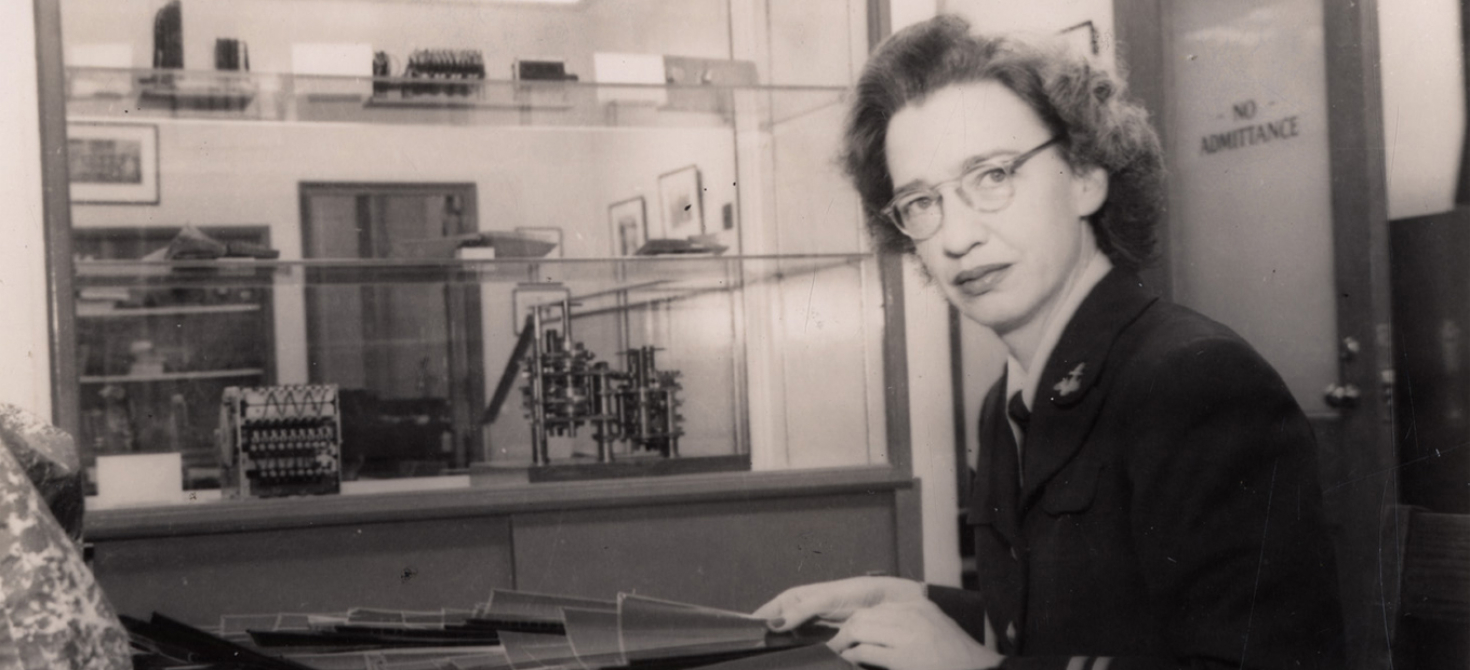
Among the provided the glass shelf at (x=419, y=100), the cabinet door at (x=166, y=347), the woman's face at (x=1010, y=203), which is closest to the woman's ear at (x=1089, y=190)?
the woman's face at (x=1010, y=203)

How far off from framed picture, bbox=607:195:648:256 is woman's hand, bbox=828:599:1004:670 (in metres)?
0.95

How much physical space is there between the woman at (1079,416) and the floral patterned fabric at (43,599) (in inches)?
24.7

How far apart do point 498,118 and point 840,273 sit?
91 centimetres

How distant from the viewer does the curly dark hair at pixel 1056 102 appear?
1199 millimetres

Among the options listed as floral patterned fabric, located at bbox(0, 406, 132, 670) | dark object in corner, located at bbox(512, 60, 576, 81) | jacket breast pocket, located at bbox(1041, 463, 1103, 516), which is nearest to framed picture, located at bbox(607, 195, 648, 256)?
dark object in corner, located at bbox(512, 60, 576, 81)

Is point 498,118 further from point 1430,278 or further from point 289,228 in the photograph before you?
point 1430,278

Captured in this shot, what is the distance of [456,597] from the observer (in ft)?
6.13

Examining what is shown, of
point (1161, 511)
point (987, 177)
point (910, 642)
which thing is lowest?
point (910, 642)

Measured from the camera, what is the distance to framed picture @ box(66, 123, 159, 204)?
1888mm

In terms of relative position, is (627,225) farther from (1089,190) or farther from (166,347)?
(1089,190)

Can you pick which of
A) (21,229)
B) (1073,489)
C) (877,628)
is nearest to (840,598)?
(877,628)

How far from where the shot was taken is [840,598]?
4.54ft

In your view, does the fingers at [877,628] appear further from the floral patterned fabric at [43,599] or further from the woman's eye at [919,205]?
the floral patterned fabric at [43,599]

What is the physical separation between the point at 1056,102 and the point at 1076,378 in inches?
11.1
